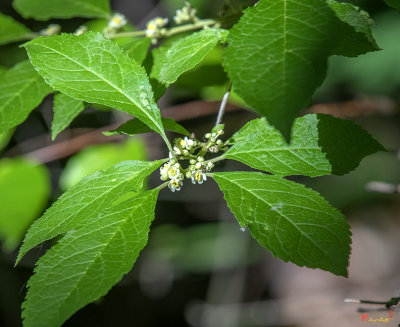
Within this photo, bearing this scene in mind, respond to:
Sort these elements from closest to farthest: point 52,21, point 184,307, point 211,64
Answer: point 211,64 < point 52,21 < point 184,307

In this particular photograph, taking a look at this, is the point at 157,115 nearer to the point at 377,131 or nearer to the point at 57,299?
the point at 57,299

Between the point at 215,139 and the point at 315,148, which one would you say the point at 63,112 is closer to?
the point at 215,139

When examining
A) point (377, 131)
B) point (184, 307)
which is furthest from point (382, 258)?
point (184, 307)

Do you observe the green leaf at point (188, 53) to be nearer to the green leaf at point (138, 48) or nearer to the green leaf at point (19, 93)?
the green leaf at point (138, 48)

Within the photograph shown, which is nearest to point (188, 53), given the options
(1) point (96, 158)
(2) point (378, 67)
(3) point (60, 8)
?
(3) point (60, 8)

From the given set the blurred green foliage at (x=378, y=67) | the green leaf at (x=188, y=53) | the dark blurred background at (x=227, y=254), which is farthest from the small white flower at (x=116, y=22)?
the blurred green foliage at (x=378, y=67)

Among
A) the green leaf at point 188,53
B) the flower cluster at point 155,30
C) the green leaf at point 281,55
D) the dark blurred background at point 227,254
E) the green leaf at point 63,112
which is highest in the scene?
the green leaf at point 281,55

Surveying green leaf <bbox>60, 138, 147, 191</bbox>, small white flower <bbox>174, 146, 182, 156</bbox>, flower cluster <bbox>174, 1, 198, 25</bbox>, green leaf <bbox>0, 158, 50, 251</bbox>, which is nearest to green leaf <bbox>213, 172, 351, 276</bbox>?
small white flower <bbox>174, 146, 182, 156</bbox>
